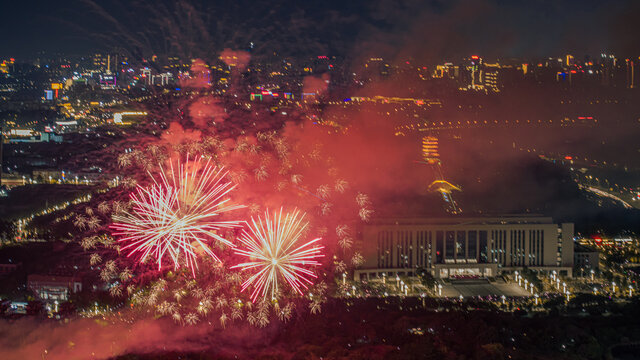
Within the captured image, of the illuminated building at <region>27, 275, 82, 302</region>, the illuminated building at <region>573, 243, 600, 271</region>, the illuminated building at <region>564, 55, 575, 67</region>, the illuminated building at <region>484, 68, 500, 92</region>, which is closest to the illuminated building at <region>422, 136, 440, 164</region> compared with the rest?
the illuminated building at <region>484, 68, 500, 92</region>

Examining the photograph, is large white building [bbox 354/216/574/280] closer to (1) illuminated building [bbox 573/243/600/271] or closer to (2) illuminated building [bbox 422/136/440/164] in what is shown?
(1) illuminated building [bbox 573/243/600/271]

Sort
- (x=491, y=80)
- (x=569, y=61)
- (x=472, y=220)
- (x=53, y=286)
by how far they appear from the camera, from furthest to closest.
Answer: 1. (x=491, y=80)
2. (x=569, y=61)
3. (x=472, y=220)
4. (x=53, y=286)

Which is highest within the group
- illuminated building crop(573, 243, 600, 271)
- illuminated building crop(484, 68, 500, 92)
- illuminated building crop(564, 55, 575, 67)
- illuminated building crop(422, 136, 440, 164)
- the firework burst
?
illuminated building crop(564, 55, 575, 67)

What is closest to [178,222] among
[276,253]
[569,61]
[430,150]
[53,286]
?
[276,253]

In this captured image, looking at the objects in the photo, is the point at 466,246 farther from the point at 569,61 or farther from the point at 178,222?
the point at 569,61

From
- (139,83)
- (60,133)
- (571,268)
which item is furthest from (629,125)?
(60,133)

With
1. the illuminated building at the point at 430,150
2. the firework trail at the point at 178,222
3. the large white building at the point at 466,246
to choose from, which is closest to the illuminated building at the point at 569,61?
the illuminated building at the point at 430,150

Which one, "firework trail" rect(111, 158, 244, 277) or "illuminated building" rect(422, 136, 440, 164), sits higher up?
"illuminated building" rect(422, 136, 440, 164)

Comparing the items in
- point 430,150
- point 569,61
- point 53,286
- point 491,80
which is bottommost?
point 53,286
